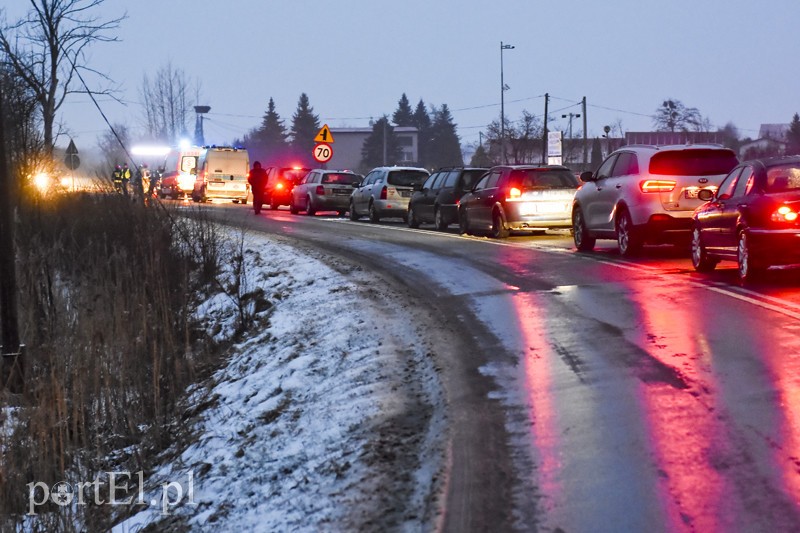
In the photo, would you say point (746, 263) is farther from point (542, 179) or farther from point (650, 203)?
point (542, 179)

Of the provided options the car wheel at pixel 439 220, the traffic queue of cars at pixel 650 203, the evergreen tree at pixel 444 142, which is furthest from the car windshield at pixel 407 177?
the evergreen tree at pixel 444 142

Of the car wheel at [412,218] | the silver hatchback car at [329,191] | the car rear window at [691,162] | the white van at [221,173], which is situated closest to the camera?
the car rear window at [691,162]

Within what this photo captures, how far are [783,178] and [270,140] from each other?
142205 mm

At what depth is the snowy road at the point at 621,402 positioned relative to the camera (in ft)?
17.2

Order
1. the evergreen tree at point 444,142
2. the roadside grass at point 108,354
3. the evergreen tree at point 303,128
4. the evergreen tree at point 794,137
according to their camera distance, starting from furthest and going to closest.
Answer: the evergreen tree at point 444,142 < the evergreen tree at point 303,128 < the evergreen tree at point 794,137 < the roadside grass at point 108,354

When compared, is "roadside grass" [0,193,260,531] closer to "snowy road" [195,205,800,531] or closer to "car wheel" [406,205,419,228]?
"snowy road" [195,205,800,531]

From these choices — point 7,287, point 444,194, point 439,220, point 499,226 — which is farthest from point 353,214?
point 7,287

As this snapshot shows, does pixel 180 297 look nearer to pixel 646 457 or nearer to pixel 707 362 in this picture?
pixel 707 362

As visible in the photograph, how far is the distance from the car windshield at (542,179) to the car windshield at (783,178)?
9.64m

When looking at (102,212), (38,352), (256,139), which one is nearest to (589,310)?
(38,352)

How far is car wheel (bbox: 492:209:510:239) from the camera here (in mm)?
23281

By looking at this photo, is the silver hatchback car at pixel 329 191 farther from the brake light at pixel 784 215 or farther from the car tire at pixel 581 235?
the brake light at pixel 784 215

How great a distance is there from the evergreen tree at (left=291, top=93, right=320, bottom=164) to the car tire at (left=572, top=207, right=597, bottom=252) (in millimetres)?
128730

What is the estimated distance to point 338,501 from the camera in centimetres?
570
